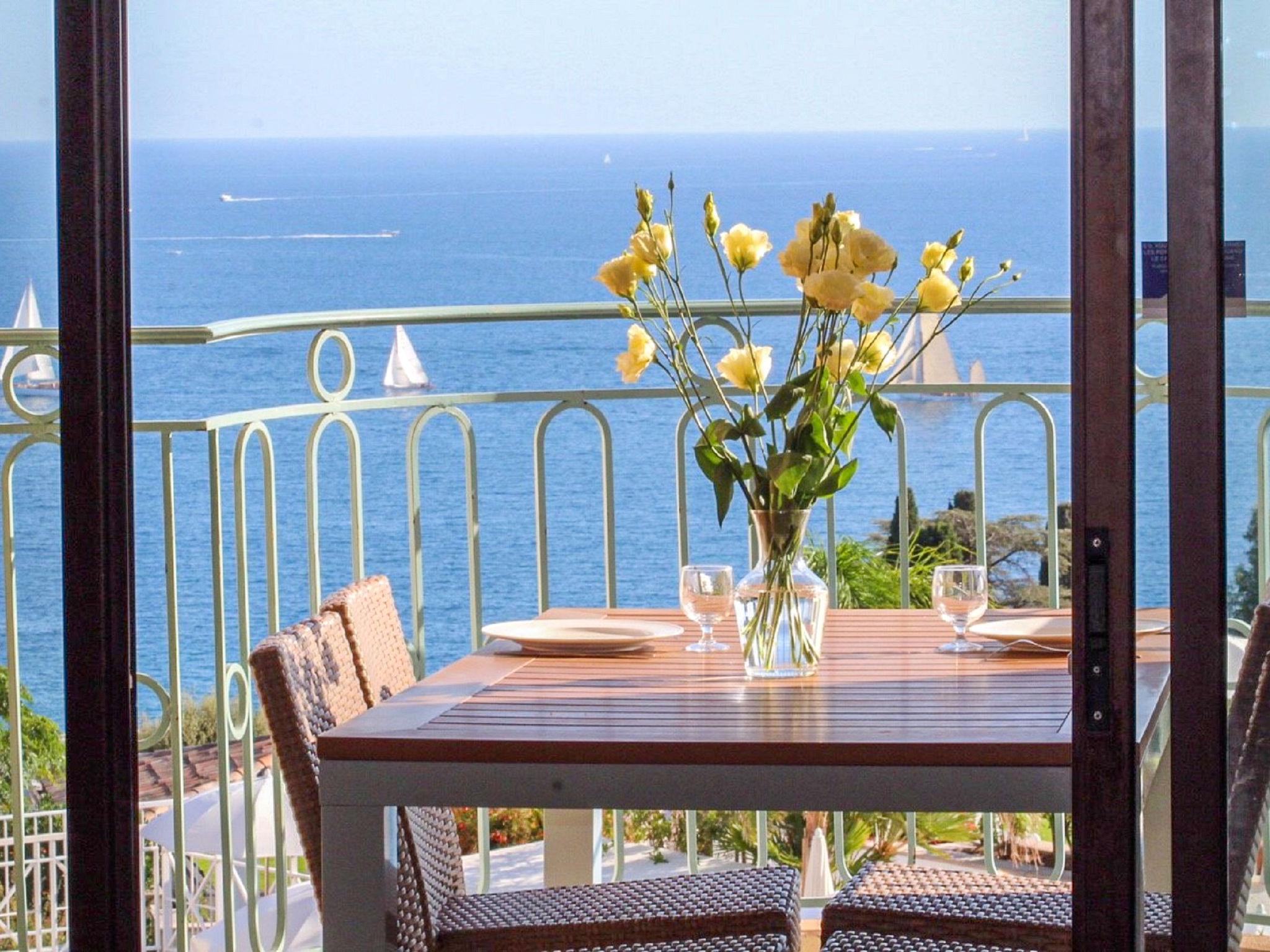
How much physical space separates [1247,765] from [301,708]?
40.7 inches

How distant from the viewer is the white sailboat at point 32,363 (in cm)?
144

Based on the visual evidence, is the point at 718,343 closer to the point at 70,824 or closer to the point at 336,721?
the point at 336,721

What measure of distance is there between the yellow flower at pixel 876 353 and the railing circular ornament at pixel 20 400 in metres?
0.90

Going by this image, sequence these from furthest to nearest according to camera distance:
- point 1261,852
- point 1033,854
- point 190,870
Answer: point 1033,854 → point 190,870 → point 1261,852

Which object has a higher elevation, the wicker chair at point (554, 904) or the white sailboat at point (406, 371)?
the white sailboat at point (406, 371)

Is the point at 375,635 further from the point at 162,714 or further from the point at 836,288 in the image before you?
the point at 836,288

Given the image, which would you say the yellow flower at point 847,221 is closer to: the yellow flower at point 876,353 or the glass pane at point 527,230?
the yellow flower at point 876,353

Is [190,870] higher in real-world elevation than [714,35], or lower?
lower

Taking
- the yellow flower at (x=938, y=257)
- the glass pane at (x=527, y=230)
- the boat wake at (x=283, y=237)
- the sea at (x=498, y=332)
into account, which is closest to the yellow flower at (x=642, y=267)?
the yellow flower at (x=938, y=257)

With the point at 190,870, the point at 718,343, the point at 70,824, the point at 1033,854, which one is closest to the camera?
the point at 70,824

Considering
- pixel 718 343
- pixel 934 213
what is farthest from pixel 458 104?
pixel 718 343

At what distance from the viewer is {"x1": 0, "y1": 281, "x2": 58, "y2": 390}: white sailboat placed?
4.73 ft

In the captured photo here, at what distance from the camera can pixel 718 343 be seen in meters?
2.51

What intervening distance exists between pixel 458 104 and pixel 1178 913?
115 feet
